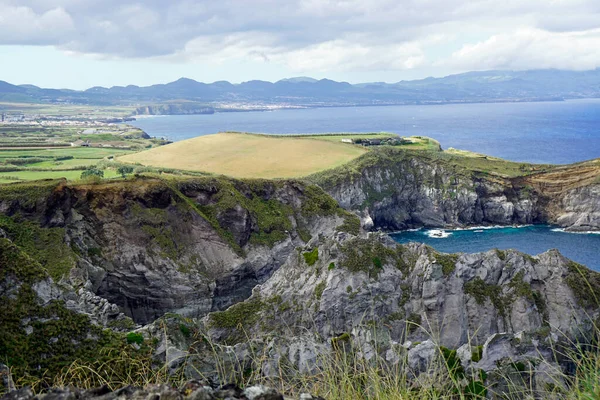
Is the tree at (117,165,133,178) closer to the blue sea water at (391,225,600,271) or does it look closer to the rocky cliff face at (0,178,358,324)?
the rocky cliff face at (0,178,358,324)

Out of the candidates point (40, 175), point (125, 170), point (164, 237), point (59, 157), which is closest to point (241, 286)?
point (164, 237)

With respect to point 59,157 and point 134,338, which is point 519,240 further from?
point 59,157

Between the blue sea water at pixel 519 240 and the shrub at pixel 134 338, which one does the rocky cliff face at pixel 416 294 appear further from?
the blue sea water at pixel 519 240

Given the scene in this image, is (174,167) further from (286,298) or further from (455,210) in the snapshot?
(286,298)

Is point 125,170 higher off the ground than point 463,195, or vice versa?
point 125,170

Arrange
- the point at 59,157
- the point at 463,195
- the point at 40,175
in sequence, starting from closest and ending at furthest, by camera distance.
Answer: the point at 40,175 < the point at 59,157 < the point at 463,195

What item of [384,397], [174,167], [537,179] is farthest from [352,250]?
[537,179]

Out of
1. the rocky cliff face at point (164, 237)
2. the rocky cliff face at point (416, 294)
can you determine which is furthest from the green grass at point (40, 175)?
the rocky cliff face at point (416, 294)

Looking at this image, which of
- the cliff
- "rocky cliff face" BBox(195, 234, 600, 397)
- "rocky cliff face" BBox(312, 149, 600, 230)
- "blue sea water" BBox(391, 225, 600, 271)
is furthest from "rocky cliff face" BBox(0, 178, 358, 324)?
"rocky cliff face" BBox(312, 149, 600, 230)
